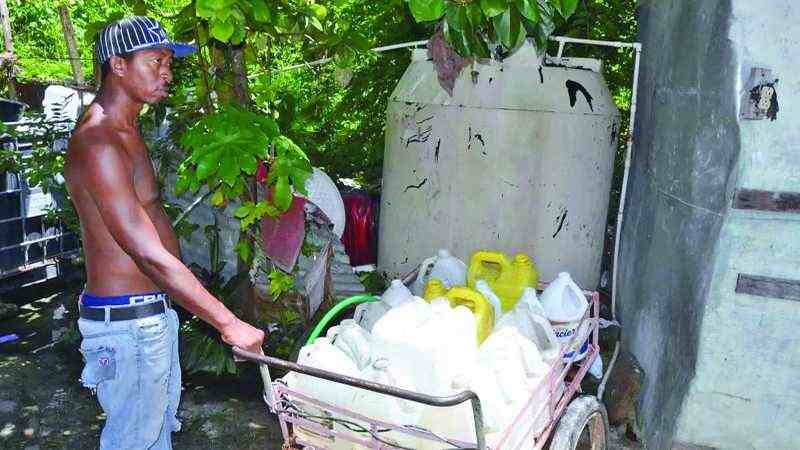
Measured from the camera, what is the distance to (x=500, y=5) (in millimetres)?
2256

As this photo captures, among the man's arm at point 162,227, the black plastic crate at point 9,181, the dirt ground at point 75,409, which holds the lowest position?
the dirt ground at point 75,409

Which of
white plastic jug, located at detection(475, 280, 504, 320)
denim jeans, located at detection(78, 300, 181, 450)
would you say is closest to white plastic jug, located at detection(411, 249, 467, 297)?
white plastic jug, located at detection(475, 280, 504, 320)

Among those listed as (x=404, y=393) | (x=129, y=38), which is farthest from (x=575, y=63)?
(x=404, y=393)

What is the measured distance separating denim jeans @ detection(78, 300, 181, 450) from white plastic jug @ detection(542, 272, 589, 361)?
5.83 ft

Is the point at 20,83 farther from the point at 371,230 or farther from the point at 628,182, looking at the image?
the point at 628,182

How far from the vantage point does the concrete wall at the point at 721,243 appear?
118 inches

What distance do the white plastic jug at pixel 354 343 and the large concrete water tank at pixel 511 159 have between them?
2450 mm

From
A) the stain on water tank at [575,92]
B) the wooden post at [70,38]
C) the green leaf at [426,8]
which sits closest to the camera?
the green leaf at [426,8]

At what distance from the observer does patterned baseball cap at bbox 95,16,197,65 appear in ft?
8.46

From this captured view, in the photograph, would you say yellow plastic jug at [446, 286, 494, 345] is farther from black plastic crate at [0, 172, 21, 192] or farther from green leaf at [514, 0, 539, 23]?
black plastic crate at [0, 172, 21, 192]

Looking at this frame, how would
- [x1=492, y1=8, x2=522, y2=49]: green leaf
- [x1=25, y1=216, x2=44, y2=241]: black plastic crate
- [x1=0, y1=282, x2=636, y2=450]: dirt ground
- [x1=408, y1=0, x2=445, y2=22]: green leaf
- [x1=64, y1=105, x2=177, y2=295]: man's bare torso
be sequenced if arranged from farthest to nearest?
1. [x1=25, y1=216, x2=44, y2=241]: black plastic crate
2. [x1=0, y1=282, x2=636, y2=450]: dirt ground
3. [x1=64, y1=105, x2=177, y2=295]: man's bare torso
4. [x1=492, y1=8, x2=522, y2=49]: green leaf
5. [x1=408, y1=0, x2=445, y2=22]: green leaf

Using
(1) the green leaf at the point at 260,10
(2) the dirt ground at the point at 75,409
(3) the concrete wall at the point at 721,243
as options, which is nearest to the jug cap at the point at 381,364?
(1) the green leaf at the point at 260,10

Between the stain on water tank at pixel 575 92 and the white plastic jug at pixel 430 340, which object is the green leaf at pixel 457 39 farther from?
the stain on water tank at pixel 575 92

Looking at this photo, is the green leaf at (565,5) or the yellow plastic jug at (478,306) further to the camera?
Result: the yellow plastic jug at (478,306)
